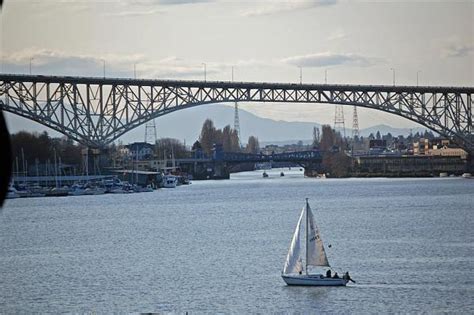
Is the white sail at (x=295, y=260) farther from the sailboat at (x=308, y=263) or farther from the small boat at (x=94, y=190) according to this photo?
the small boat at (x=94, y=190)

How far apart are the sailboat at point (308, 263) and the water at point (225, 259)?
457mm

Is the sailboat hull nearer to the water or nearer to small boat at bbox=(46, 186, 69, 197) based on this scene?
the water

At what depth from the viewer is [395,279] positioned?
120ft

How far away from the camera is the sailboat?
115 ft

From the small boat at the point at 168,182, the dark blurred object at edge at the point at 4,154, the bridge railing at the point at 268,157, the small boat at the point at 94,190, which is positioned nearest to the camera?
the dark blurred object at edge at the point at 4,154

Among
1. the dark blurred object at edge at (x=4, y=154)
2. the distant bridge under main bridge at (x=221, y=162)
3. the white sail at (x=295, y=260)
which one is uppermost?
the distant bridge under main bridge at (x=221, y=162)

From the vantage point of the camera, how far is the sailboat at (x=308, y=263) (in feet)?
115

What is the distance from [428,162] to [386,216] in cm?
11052

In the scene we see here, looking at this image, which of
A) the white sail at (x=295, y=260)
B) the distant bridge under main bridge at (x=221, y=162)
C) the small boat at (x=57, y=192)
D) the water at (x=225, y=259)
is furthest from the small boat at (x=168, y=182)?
the white sail at (x=295, y=260)

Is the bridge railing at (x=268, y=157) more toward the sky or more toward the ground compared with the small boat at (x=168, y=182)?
more toward the sky

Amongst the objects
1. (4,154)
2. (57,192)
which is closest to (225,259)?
(4,154)

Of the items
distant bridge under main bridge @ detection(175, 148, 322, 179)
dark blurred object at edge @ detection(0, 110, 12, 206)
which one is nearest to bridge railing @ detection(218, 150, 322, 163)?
distant bridge under main bridge @ detection(175, 148, 322, 179)

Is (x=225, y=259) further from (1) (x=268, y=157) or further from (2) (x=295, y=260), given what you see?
(1) (x=268, y=157)

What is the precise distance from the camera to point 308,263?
1439 inches
